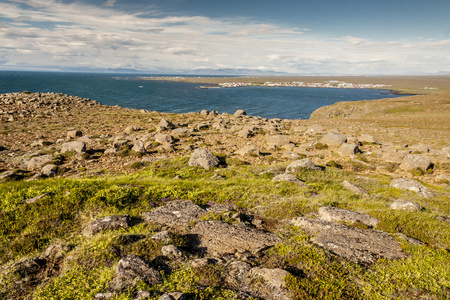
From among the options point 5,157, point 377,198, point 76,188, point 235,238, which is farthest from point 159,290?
point 5,157

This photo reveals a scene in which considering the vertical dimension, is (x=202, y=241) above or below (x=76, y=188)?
below

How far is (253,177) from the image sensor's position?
19.0 m

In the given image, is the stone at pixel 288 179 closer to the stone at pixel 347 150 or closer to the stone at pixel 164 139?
the stone at pixel 347 150

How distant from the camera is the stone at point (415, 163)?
2223cm

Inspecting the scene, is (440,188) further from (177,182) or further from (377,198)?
(177,182)

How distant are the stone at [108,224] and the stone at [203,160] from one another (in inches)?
411

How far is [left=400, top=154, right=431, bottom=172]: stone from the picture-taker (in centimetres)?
2223

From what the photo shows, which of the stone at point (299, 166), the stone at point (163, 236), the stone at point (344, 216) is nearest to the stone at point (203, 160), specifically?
the stone at point (299, 166)

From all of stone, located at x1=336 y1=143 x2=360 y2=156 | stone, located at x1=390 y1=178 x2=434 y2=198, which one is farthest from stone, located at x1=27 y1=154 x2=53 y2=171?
stone, located at x1=336 y1=143 x2=360 y2=156

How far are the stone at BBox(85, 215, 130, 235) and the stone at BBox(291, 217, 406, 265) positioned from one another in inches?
331

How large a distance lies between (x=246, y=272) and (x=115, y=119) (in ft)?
Answer: 158

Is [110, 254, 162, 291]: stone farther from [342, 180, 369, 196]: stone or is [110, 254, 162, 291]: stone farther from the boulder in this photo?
[342, 180, 369, 196]: stone

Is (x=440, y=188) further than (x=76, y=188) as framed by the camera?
Yes

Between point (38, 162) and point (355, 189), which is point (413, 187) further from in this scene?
point (38, 162)
